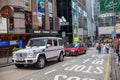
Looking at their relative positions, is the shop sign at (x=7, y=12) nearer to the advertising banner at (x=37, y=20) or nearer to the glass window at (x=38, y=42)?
the glass window at (x=38, y=42)

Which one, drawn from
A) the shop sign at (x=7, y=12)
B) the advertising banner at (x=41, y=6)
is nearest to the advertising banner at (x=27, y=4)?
the advertising banner at (x=41, y=6)

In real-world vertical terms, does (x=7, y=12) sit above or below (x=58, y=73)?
above

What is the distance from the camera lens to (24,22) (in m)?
27.5

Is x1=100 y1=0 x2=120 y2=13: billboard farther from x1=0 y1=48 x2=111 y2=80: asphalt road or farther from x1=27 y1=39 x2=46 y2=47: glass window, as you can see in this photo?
x1=27 y1=39 x2=46 y2=47: glass window

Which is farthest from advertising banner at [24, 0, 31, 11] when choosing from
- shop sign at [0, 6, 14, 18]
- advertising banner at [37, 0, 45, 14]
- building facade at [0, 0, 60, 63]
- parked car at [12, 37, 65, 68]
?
parked car at [12, 37, 65, 68]

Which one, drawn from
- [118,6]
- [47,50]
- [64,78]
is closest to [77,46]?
[118,6]

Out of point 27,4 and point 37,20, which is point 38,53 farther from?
point 37,20

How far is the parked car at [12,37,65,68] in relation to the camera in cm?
1323

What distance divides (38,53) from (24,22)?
1475 cm

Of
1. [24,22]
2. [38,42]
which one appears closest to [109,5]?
[38,42]

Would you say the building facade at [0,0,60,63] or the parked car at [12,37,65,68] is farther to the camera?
the building facade at [0,0,60,63]

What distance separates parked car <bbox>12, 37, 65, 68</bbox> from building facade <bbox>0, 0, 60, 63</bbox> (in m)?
5.09

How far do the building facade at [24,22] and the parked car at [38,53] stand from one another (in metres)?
5.09

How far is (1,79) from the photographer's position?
10.3 meters
